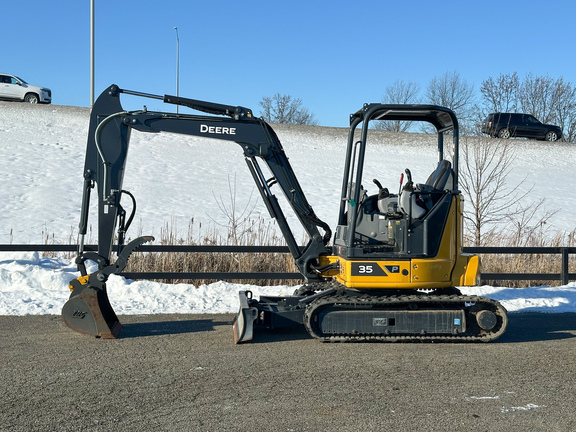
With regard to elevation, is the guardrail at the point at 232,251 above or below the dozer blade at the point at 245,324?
above

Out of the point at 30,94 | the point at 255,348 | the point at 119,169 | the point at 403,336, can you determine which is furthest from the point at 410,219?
the point at 30,94

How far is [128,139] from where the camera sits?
8.17m

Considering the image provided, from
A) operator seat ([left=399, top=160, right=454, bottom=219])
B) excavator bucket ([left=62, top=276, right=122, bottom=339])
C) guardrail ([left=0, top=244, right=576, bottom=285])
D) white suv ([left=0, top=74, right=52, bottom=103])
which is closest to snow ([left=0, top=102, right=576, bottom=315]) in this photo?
guardrail ([left=0, top=244, right=576, bottom=285])

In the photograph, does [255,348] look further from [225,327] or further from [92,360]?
[92,360]

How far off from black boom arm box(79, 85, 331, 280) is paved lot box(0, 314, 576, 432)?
60.1 inches

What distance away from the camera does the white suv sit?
34188 millimetres

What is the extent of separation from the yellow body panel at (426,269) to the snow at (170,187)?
2800mm

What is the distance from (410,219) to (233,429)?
12.9 ft

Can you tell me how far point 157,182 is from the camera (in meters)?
24.8

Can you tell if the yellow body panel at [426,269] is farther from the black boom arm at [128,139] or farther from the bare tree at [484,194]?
the bare tree at [484,194]

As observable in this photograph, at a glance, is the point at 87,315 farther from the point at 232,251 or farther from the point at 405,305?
the point at 232,251

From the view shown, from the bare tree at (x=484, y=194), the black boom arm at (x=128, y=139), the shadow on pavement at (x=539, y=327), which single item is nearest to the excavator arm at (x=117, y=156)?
the black boom arm at (x=128, y=139)

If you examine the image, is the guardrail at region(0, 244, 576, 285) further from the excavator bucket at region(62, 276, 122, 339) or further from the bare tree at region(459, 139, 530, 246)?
the excavator bucket at region(62, 276, 122, 339)

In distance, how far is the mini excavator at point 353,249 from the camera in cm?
775
